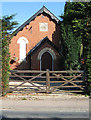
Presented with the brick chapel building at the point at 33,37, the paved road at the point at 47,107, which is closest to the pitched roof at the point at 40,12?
the brick chapel building at the point at 33,37

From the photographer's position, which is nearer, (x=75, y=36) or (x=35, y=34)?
(x=75, y=36)

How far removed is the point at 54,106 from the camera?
708cm

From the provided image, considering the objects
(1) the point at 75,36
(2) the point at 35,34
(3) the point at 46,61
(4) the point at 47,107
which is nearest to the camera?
(4) the point at 47,107

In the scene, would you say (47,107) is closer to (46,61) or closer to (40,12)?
(46,61)

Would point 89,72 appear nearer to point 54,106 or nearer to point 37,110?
point 54,106

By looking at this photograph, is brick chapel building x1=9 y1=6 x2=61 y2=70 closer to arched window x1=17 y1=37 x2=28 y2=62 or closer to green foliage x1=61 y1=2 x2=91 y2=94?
arched window x1=17 y1=37 x2=28 y2=62

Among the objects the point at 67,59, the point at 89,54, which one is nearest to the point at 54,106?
the point at 89,54

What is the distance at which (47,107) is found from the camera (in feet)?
22.8

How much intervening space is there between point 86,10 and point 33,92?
8.63m

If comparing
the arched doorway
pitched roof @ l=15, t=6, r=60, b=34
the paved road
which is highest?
pitched roof @ l=15, t=6, r=60, b=34

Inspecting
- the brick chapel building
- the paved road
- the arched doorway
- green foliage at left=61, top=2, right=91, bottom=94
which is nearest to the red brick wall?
the brick chapel building

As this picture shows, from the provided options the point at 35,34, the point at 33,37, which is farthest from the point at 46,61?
the point at 35,34

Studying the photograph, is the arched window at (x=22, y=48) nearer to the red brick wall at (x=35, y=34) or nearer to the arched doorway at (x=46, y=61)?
the red brick wall at (x=35, y=34)

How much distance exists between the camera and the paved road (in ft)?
19.7
